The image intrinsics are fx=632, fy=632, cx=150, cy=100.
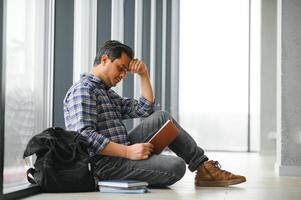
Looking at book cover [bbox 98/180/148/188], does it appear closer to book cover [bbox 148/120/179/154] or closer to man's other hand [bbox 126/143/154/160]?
man's other hand [bbox 126/143/154/160]

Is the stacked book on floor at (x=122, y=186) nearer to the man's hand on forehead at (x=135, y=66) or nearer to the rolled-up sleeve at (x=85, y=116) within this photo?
the rolled-up sleeve at (x=85, y=116)

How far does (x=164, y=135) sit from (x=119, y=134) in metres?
0.25

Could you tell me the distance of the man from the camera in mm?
3107

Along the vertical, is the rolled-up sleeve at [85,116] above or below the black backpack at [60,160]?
above

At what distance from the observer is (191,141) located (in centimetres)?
343

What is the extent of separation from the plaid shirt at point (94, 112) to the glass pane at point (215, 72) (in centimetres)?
543

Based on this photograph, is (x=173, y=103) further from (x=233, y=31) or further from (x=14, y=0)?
(x=14, y=0)

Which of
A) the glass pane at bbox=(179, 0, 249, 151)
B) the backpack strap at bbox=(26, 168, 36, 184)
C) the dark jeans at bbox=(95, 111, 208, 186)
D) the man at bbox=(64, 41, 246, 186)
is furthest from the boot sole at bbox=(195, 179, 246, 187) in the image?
the glass pane at bbox=(179, 0, 249, 151)

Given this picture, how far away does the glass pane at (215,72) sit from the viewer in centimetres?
884

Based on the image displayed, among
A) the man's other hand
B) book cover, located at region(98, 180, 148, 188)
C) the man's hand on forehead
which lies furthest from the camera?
the man's hand on forehead

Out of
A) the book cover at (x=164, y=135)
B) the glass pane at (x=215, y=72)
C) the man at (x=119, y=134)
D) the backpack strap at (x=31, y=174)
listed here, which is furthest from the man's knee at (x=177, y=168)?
the glass pane at (x=215, y=72)

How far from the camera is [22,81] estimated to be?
3.20 meters

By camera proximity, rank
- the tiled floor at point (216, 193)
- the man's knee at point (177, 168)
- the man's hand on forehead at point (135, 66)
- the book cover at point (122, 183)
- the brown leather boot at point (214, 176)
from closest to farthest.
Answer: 1. the tiled floor at point (216, 193)
2. the book cover at point (122, 183)
3. the man's knee at point (177, 168)
4. the man's hand on forehead at point (135, 66)
5. the brown leather boot at point (214, 176)

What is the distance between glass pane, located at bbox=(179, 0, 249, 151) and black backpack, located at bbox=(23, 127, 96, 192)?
585 centimetres
